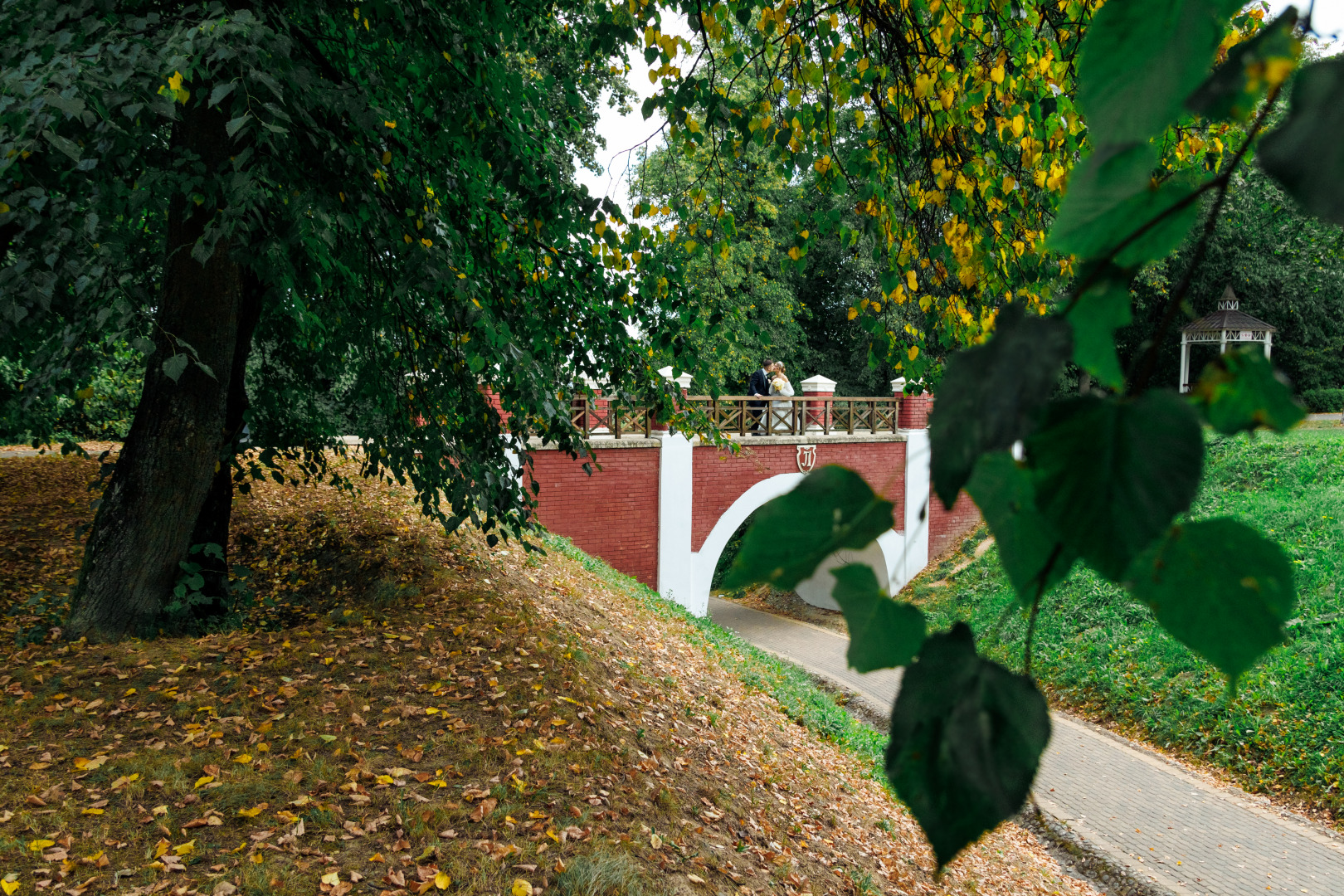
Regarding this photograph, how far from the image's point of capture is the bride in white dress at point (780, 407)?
52.1 ft

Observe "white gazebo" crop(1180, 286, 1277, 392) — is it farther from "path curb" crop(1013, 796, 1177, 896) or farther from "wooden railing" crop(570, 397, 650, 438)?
"path curb" crop(1013, 796, 1177, 896)

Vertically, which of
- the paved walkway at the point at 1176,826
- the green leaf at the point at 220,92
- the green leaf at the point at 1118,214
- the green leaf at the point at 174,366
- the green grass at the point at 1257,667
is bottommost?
the paved walkway at the point at 1176,826

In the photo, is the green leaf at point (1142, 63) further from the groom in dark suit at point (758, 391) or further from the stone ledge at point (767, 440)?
the groom in dark suit at point (758, 391)

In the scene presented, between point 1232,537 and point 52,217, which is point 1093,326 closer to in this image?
point 1232,537

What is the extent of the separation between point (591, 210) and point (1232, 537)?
4634 mm

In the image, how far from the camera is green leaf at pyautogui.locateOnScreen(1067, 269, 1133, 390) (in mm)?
393

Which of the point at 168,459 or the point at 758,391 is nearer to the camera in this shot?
the point at 168,459

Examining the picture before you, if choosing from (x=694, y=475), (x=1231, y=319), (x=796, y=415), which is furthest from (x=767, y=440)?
(x=1231, y=319)

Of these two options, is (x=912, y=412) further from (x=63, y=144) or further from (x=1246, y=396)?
(x=1246, y=396)

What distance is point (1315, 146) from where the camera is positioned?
1.03 ft

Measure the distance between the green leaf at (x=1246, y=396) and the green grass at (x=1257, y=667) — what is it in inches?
285

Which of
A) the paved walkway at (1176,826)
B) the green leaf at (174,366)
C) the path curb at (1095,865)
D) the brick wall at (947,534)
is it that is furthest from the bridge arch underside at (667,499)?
the green leaf at (174,366)

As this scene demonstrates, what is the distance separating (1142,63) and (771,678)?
9953mm

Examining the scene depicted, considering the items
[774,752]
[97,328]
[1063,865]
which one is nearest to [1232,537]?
[97,328]
